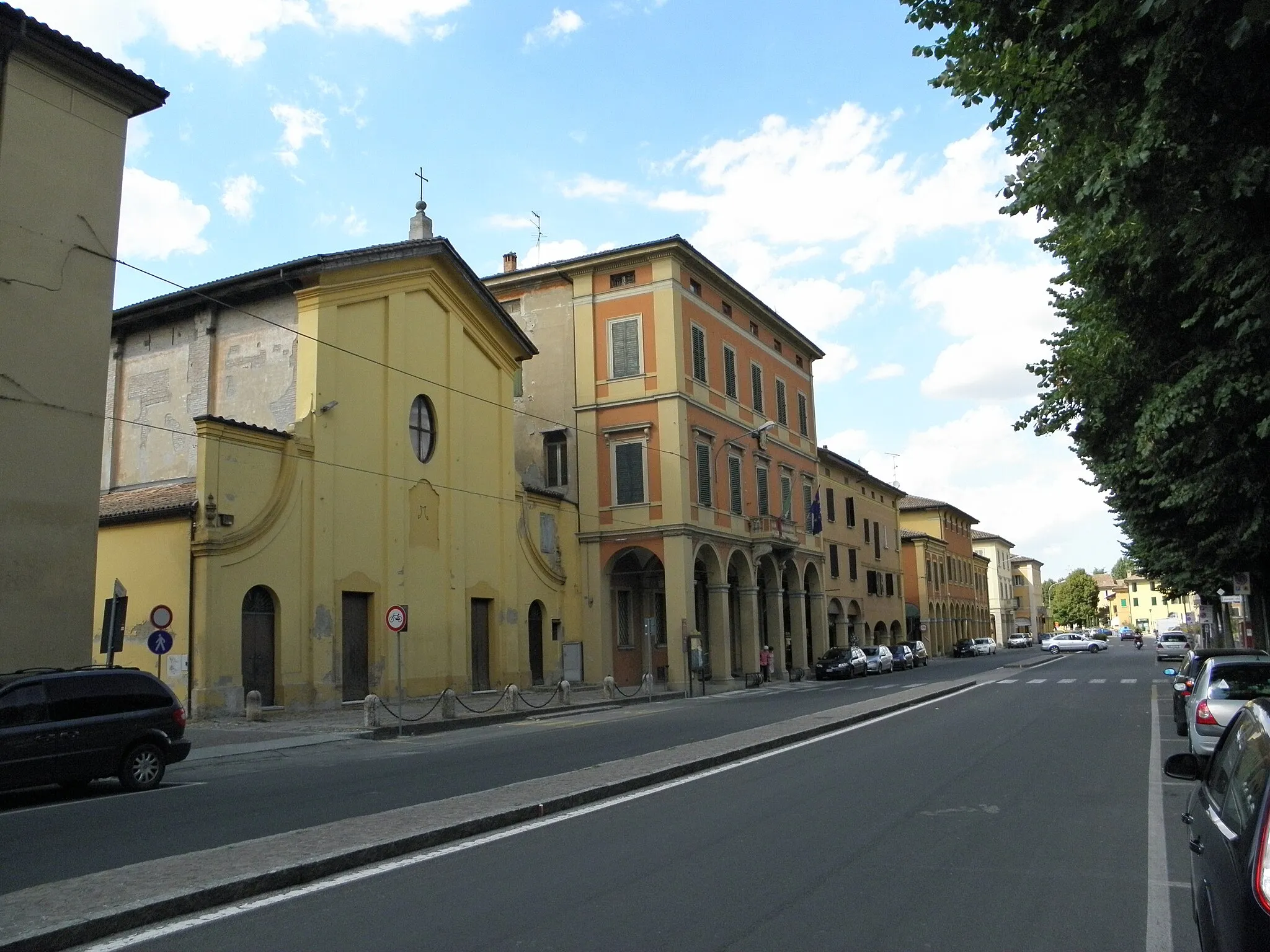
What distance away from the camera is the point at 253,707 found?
74.1 ft

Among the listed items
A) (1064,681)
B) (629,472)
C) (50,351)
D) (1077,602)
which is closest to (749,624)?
(629,472)

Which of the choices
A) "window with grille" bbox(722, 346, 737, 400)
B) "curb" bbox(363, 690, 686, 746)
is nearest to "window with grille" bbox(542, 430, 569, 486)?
"window with grille" bbox(722, 346, 737, 400)

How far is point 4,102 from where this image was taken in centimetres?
1811

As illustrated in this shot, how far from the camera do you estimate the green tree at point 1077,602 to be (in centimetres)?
14650

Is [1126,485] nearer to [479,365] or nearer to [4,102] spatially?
[479,365]

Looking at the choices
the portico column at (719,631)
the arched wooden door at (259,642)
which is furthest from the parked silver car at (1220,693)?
the portico column at (719,631)

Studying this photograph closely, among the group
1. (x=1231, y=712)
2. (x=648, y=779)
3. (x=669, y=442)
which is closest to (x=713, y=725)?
(x=648, y=779)

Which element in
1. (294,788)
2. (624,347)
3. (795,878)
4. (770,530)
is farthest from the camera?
(770,530)

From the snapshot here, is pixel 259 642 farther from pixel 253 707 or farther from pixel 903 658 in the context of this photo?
pixel 903 658

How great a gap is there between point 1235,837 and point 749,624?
39.4m

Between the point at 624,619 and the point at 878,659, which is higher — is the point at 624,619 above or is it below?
above

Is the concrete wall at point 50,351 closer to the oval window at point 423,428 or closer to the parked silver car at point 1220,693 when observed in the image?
the oval window at point 423,428

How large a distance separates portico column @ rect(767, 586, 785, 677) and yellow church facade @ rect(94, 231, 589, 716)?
1444cm

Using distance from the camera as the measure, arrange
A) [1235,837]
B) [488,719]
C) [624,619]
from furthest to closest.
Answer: [624,619], [488,719], [1235,837]
